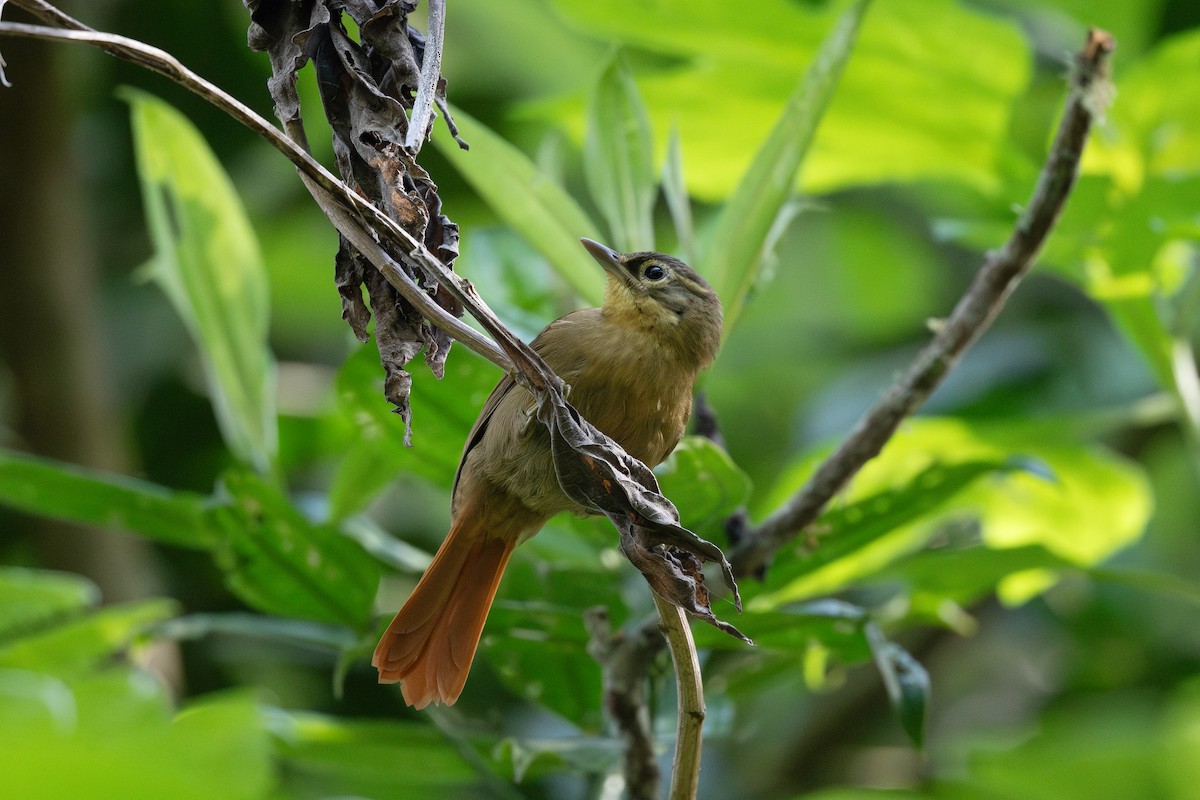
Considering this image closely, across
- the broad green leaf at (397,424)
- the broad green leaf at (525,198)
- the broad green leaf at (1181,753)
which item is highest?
the broad green leaf at (525,198)

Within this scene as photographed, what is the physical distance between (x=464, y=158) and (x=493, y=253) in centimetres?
63

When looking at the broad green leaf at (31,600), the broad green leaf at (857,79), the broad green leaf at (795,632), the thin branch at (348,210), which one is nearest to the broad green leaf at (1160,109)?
the broad green leaf at (857,79)

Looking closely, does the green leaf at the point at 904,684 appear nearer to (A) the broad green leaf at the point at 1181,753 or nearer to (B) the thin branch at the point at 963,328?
(B) the thin branch at the point at 963,328

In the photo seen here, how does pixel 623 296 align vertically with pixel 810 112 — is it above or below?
below

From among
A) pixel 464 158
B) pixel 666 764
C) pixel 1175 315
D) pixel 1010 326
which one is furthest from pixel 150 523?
pixel 1010 326

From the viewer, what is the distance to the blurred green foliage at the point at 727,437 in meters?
1.94

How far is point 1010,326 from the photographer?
386 centimetres

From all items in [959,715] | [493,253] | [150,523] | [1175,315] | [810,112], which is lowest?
[959,715]

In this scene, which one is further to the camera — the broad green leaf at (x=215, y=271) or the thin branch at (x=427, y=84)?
the broad green leaf at (x=215, y=271)

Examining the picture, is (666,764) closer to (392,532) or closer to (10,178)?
(392,532)

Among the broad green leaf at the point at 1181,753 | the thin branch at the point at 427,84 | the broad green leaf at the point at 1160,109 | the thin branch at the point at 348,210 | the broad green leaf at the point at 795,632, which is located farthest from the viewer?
the broad green leaf at the point at 1160,109

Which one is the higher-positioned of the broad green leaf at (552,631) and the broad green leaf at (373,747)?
the broad green leaf at (552,631)

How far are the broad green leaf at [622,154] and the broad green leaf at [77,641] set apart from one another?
108 cm

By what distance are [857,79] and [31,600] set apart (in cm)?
193
